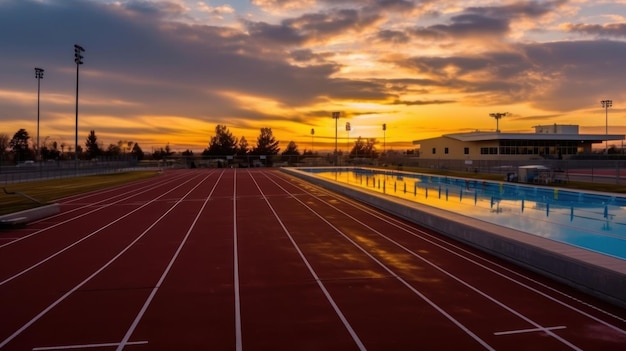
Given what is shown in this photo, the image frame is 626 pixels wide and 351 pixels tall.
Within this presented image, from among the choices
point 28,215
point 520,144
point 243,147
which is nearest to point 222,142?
point 243,147

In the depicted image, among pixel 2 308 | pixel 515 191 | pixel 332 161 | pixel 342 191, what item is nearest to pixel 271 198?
pixel 342 191

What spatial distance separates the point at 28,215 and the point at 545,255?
15.2 meters

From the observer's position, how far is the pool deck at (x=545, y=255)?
7238 millimetres

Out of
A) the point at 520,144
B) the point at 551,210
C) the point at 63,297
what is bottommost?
the point at 63,297

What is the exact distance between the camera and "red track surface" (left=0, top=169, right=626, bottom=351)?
19.4ft

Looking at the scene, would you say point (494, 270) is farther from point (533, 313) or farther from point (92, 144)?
point (92, 144)

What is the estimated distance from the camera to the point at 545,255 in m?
8.67

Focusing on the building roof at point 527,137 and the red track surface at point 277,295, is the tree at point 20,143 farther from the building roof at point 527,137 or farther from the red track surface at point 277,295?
the red track surface at point 277,295

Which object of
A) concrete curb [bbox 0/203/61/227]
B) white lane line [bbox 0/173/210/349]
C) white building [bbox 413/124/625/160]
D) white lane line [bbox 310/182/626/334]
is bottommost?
white lane line [bbox 0/173/210/349]

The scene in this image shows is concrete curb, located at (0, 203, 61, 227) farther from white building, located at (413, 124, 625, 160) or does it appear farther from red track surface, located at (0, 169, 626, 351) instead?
white building, located at (413, 124, 625, 160)

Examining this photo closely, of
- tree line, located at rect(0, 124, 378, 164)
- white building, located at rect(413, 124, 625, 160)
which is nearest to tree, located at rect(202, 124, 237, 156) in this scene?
tree line, located at rect(0, 124, 378, 164)

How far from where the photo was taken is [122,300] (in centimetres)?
745

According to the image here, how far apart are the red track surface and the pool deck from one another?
268 millimetres

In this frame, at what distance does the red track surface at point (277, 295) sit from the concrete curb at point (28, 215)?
55 cm
